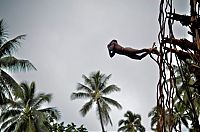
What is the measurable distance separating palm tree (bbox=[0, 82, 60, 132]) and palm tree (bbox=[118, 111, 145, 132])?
60.6ft

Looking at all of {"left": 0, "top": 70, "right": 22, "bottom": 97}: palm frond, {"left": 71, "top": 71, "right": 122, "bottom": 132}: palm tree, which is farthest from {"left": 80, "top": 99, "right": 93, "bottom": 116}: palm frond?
{"left": 0, "top": 70, "right": 22, "bottom": 97}: palm frond

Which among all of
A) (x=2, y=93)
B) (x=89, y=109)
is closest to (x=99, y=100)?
(x=89, y=109)

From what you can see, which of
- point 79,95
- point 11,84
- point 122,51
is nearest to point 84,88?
point 79,95

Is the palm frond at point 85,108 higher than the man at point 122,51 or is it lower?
higher

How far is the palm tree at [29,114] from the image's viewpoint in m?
27.5

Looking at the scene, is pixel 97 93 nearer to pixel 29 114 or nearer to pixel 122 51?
pixel 29 114

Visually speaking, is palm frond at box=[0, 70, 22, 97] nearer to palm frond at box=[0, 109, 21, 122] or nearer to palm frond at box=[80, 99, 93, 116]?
palm frond at box=[0, 109, 21, 122]

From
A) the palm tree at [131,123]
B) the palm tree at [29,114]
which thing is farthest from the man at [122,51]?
the palm tree at [131,123]

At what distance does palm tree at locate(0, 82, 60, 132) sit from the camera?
90.3 ft

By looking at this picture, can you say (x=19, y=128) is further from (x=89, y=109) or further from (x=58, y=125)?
(x=89, y=109)

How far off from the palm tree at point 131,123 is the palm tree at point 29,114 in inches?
728

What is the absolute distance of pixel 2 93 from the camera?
19.0 metres

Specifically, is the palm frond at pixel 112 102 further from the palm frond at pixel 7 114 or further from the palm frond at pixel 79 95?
the palm frond at pixel 7 114

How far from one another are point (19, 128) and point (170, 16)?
26688mm
